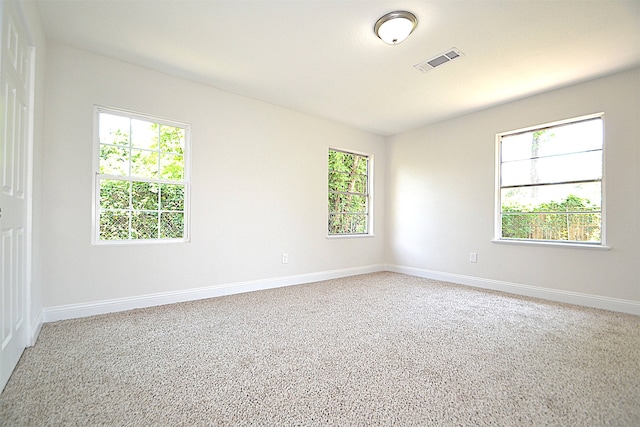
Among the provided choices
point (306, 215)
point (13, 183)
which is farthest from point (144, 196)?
point (306, 215)

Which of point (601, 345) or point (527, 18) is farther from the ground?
point (527, 18)

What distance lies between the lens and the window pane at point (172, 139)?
127 inches

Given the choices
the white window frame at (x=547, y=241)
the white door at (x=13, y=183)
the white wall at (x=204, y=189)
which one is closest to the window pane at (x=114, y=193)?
the white wall at (x=204, y=189)

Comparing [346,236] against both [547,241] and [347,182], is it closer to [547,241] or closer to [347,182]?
[347,182]

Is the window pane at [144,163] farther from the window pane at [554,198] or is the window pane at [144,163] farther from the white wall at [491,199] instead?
the window pane at [554,198]

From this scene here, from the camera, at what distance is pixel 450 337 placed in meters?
2.32

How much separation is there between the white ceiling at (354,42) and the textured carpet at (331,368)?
96.3 inches

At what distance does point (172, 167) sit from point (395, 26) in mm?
2578

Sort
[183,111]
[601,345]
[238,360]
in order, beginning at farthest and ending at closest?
1. [183,111]
2. [601,345]
3. [238,360]

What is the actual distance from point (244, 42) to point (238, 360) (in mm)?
2552

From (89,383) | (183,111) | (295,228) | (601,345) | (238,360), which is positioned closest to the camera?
(89,383)

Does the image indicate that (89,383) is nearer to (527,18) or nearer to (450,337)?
(450,337)

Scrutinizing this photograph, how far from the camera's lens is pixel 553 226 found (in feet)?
11.8

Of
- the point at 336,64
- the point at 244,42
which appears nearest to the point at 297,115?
the point at 336,64
